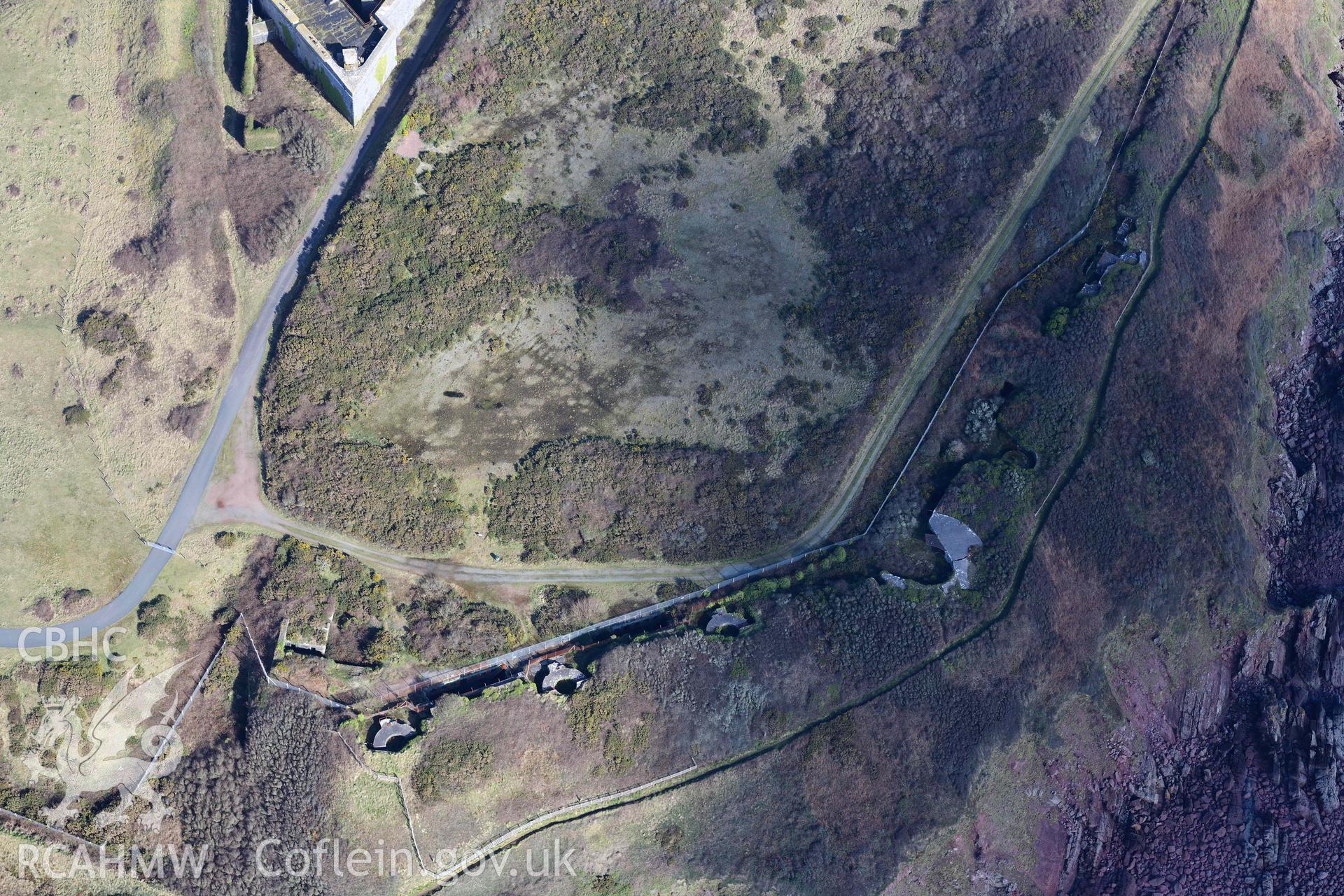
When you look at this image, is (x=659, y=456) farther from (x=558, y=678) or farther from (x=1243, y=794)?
(x=1243, y=794)

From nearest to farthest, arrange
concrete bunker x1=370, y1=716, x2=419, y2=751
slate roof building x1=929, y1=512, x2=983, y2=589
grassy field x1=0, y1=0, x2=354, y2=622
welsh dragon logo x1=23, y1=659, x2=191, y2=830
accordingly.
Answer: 1. concrete bunker x1=370, y1=716, x2=419, y2=751
2. welsh dragon logo x1=23, y1=659, x2=191, y2=830
3. grassy field x1=0, y1=0, x2=354, y2=622
4. slate roof building x1=929, y1=512, x2=983, y2=589

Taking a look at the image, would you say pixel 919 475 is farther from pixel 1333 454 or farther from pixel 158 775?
pixel 158 775

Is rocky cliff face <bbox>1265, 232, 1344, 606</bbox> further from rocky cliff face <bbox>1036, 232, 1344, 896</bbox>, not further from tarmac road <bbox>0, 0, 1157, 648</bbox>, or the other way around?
tarmac road <bbox>0, 0, 1157, 648</bbox>

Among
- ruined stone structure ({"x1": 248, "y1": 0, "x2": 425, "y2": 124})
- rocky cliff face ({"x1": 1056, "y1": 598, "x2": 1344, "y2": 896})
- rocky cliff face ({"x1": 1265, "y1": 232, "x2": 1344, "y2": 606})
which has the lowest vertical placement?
rocky cliff face ({"x1": 1056, "y1": 598, "x2": 1344, "y2": 896})

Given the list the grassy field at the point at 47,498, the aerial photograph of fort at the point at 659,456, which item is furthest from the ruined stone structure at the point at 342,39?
the grassy field at the point at 47,498

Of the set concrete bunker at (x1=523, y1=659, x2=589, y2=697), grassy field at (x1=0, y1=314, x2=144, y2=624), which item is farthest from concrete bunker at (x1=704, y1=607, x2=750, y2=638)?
grassy field at (x1=0, y1=314, x2=144, y2=624)

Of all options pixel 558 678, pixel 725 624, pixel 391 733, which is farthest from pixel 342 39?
pixel 725 624
